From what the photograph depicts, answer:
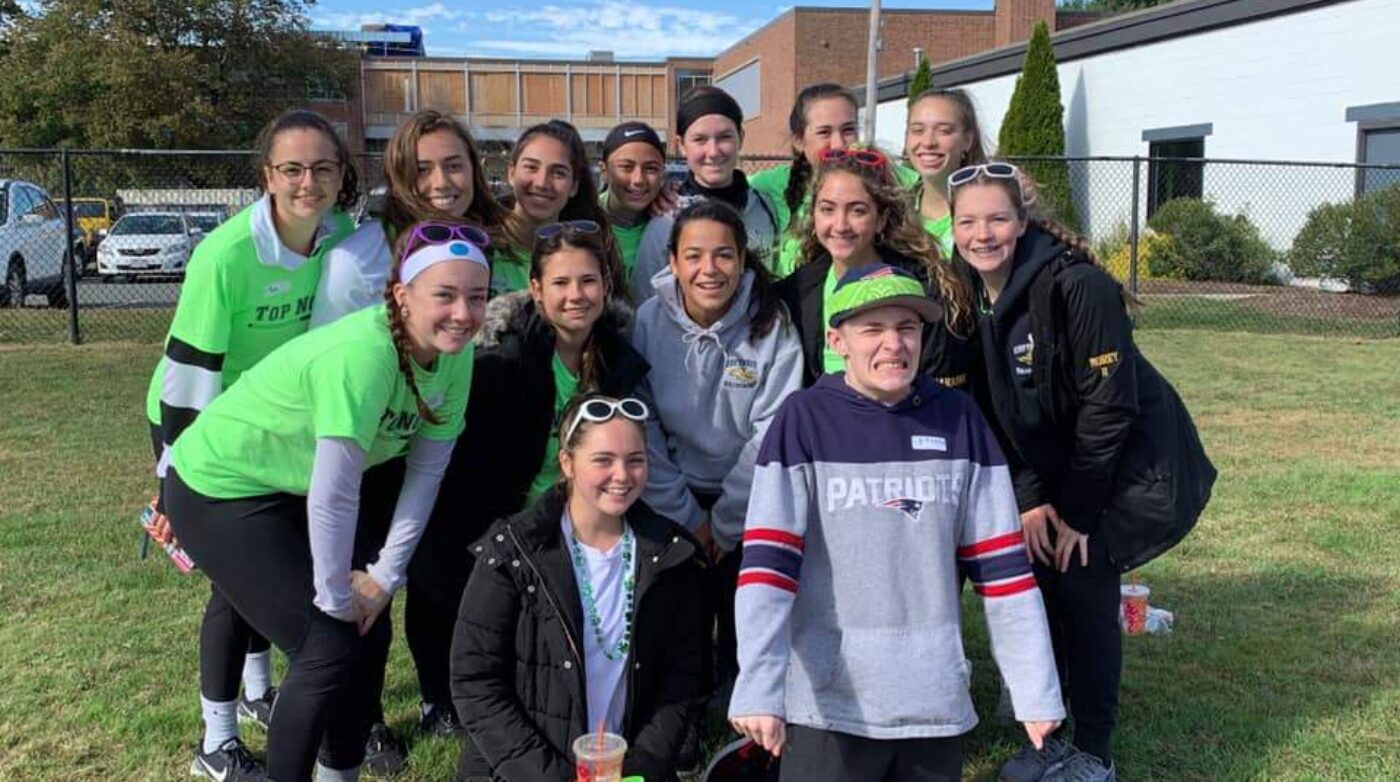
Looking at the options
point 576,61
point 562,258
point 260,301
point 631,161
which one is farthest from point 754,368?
point 576,61

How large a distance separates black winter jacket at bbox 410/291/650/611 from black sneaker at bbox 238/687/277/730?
955mm

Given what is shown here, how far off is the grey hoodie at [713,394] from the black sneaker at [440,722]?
3.64ft

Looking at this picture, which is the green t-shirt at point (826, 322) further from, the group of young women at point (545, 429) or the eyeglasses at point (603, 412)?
the eyeglasses at point (603, 412)

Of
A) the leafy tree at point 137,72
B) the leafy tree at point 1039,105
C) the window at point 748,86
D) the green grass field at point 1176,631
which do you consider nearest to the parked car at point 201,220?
the leafy tree at point 137,72

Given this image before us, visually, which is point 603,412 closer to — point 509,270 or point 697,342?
point 697,342

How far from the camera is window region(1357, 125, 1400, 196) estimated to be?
16516 mm

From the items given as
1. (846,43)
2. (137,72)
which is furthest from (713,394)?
(846,43)

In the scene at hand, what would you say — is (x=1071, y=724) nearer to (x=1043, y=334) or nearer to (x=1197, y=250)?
(x=1043, y=334)

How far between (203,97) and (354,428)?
129 ft

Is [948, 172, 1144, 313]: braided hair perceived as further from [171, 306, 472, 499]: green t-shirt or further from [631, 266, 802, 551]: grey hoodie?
[171, 306, 472, 499]: green t-shirt

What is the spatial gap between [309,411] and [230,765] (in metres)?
1.36

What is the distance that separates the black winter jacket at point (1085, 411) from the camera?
3262mm

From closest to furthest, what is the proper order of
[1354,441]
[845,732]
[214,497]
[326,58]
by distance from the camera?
[845,732] → [214,497] → [1354,441] → [326,58]

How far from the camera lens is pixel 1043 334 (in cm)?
328
